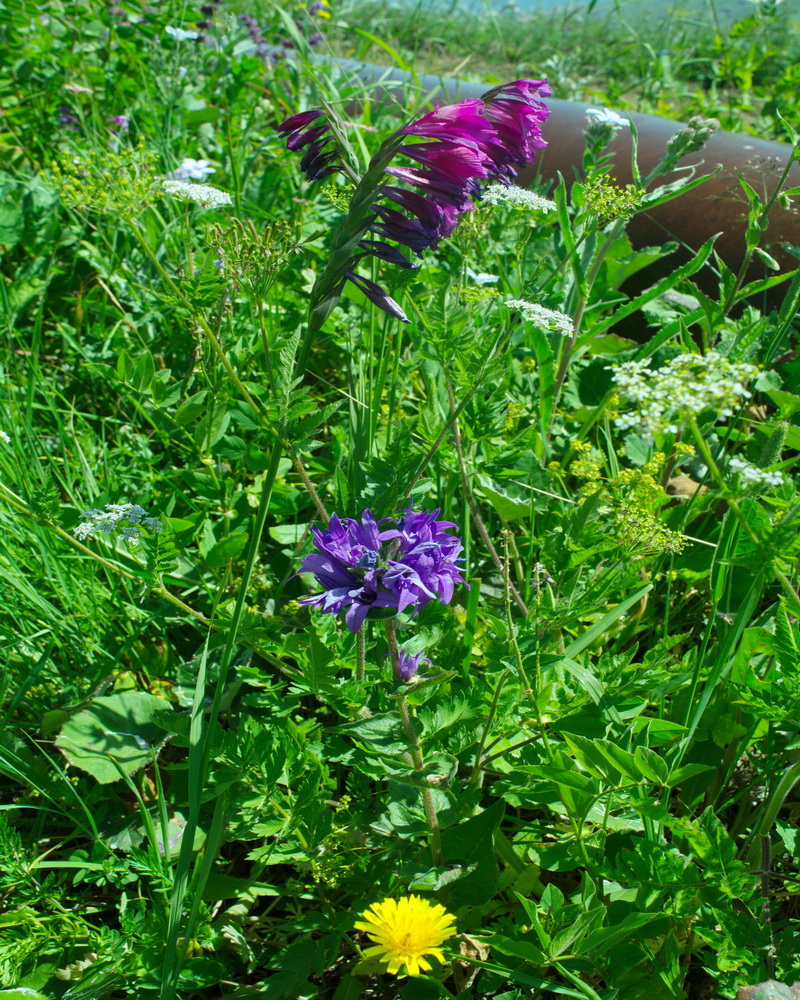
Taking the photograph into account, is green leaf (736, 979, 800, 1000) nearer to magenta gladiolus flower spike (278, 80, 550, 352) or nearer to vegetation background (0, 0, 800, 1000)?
vegetation background (0, 0, 800, 1000)

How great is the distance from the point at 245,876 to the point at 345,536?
932mm

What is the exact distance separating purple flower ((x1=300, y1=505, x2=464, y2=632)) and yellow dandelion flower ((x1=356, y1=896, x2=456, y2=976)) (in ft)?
1.52

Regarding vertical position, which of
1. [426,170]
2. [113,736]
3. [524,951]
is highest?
[426,170]

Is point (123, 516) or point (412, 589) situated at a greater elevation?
point (412, 589)

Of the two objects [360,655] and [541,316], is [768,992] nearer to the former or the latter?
[360,655]

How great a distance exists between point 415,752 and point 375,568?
14.7 inches

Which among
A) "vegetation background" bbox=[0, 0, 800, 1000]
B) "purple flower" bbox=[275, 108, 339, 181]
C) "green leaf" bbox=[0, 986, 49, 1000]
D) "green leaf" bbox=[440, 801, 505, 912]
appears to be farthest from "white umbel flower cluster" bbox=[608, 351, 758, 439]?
"green leaf" bbox=[0, 986, 49, 1000]

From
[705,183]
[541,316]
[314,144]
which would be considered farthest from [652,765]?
[705,183]

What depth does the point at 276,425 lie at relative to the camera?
1.32 meters

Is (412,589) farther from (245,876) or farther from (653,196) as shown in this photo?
(653,196)

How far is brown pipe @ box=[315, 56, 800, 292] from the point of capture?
2541 mm

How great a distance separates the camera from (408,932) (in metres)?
1.15

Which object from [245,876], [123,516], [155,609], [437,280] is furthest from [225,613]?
[437,280]

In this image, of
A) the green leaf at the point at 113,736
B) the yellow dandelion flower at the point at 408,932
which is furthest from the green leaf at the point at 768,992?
the green leaf at the point at 113,736
